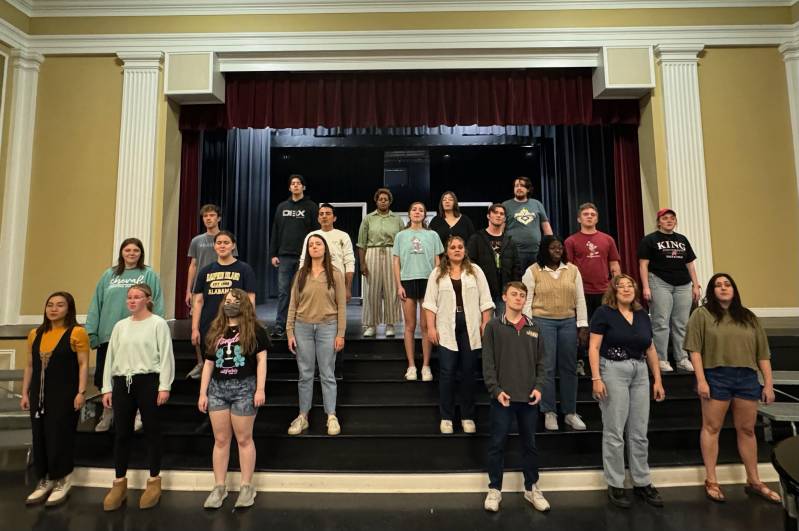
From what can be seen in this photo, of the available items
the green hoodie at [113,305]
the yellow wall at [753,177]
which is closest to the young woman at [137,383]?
the green hoodie at [113,305]

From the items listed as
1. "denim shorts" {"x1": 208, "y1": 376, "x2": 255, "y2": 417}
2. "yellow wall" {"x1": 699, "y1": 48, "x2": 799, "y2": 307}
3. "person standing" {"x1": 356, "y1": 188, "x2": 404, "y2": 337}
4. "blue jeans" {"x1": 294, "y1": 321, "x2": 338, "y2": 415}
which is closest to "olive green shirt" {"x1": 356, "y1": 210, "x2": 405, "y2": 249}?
"person standing" {"x1": 356, "y1": 188, "x2": 404, "y2": 337}

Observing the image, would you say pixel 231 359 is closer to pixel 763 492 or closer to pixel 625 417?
pixel 625 417

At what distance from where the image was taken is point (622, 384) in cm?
275

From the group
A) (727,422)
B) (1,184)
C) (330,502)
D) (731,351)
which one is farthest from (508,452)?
(1,184)

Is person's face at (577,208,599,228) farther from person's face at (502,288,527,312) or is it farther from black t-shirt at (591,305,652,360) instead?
person's face at (502,288,527,312)

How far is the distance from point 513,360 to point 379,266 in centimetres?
212

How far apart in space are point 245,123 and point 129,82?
4.57 ft

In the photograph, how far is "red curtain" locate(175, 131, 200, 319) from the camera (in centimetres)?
569

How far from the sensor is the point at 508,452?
3.20 meters

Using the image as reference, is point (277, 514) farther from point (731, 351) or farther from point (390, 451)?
point (731, 351)

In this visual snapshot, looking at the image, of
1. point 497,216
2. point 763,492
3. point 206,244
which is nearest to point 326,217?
point 206,244

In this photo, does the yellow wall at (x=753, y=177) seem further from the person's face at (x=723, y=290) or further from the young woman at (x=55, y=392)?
the young woman at (x=55, y=392)

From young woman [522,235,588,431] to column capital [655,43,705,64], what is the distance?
3.62 metres

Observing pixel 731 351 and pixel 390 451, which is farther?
pixel 390 451
